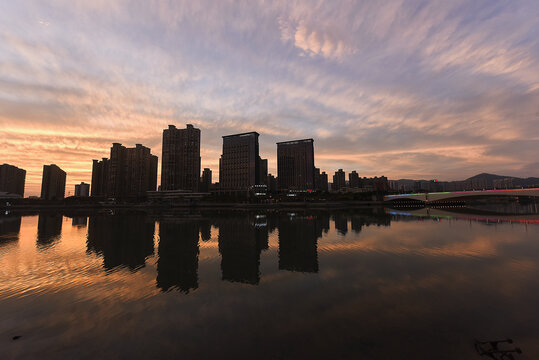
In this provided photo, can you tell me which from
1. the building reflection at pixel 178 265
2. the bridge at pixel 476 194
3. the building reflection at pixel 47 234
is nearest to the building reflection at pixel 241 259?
the building reflection at pixel 178 265

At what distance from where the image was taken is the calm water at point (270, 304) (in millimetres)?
8852

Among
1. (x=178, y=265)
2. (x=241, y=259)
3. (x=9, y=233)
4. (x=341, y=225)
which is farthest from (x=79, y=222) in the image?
(x=341, y=225)

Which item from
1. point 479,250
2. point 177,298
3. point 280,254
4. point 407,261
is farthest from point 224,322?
point 479,250

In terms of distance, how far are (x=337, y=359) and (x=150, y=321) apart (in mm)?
8504

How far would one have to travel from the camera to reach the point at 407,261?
20391mm

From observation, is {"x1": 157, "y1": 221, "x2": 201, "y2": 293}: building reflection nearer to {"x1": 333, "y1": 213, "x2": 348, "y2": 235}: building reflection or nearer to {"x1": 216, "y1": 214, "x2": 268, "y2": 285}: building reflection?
{"x1": 216, "y1": 214, "x2": 268, "y2": 285}: building reflection

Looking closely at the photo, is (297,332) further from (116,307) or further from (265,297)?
(116,307)

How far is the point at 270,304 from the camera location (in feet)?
41.0

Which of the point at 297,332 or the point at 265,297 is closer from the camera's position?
the point at 297,332

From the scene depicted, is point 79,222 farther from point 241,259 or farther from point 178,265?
point 241,259

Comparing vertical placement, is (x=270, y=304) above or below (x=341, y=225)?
below

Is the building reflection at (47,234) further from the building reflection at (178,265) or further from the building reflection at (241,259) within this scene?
the building reflection at (241,259)

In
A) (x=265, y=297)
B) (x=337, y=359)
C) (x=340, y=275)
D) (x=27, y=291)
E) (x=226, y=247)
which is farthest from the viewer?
(x=226, y=247)

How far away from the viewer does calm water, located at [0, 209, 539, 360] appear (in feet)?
29.0
